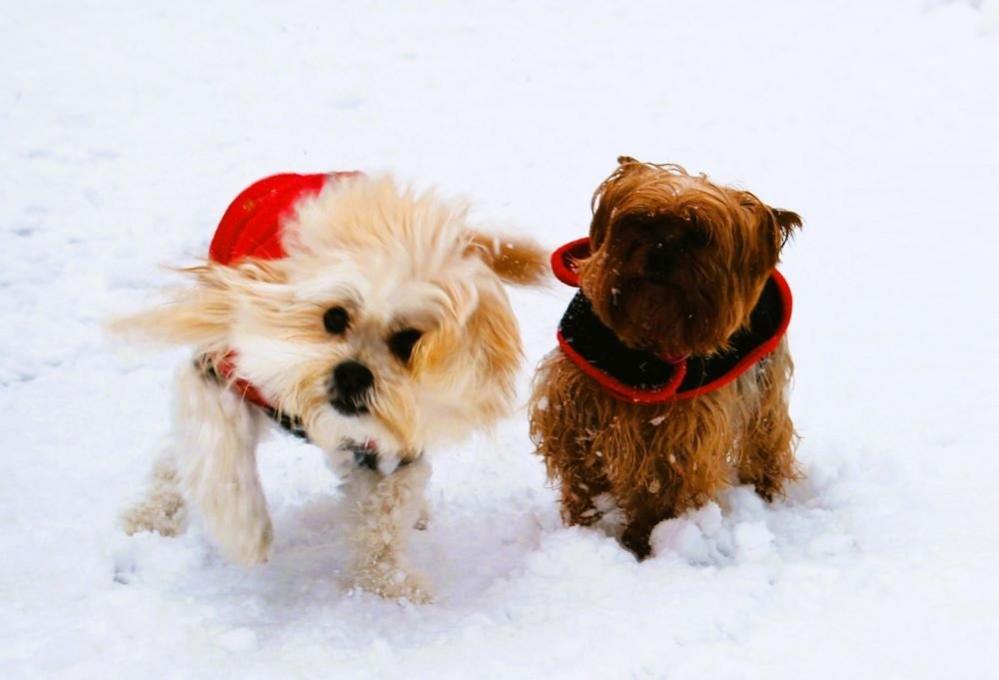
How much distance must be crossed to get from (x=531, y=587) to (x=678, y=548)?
51 centimetres

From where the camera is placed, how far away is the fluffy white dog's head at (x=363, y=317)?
2.43 m

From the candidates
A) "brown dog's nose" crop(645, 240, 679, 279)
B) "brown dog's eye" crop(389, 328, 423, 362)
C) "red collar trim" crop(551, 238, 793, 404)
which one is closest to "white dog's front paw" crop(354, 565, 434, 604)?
"red collar trim" crop(551, 238, 793, 404)

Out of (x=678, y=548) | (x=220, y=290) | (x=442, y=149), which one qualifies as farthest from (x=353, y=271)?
(x=442, y=149)

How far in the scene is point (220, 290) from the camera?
2.63 meters

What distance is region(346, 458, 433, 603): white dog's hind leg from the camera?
3152mm

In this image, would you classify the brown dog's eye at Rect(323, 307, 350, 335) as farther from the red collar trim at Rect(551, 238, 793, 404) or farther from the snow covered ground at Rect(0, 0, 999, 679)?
the red collar trim at Rect(551, 238, 793, 404)

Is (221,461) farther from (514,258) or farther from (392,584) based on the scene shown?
(514,258)

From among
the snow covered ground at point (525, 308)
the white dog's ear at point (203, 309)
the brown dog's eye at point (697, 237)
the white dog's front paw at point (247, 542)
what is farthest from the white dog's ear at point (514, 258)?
the white dog's front paw at point (247, 542)

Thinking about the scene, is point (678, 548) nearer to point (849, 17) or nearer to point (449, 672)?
point (449, 672)

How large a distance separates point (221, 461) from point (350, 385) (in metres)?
0.60

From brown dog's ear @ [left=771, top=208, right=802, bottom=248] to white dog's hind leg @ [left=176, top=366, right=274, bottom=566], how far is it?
1.58 metres

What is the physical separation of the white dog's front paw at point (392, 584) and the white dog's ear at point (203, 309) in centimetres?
90

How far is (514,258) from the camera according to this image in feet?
9.28

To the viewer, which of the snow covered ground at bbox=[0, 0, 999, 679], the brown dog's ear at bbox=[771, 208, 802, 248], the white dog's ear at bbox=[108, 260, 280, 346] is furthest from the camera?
the brown dog's ear at bbox=[771, 208, 802, 248]
